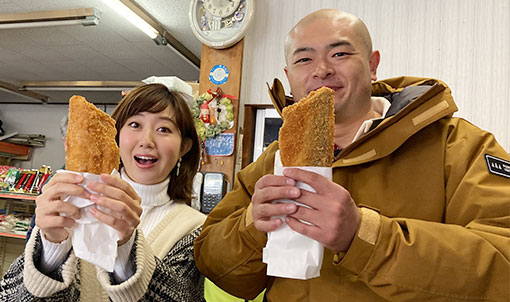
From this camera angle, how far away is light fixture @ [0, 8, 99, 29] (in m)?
4.56

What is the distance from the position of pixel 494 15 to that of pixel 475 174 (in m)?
2.80

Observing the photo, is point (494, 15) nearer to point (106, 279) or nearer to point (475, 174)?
point (475, 174)

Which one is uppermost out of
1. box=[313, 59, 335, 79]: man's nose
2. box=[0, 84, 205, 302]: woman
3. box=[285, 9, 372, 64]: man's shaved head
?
box=[285, 9, 372, 64]: man's shaved head

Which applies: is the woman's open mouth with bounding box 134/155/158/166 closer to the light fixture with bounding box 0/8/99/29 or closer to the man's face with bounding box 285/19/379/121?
the man's face with bounding box 285/19/379/121

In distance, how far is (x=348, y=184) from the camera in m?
1.40

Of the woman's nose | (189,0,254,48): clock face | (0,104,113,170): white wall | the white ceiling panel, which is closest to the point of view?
the woman's nose

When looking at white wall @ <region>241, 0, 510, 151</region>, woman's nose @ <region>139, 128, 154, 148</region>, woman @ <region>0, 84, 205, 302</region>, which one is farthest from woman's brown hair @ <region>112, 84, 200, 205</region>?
white wall @ <region>241, 0, 510, 151</region>

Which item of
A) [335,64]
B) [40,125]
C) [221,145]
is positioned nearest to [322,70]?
[335,64]

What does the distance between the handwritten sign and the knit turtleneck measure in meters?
1.83

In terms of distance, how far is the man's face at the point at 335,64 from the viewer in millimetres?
1549

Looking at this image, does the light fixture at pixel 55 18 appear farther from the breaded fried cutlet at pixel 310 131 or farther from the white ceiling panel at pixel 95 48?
the breaded fried cutlet at pixel 310 131

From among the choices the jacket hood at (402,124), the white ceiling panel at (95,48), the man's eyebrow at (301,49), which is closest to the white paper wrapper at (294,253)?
the jacket hood at (402,124)

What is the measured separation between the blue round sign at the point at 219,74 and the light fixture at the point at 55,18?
6.10ft

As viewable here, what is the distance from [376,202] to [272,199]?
0.52 m
